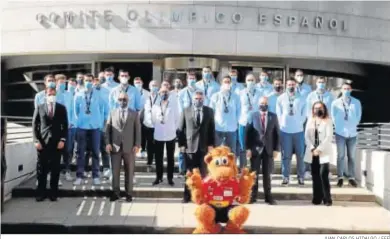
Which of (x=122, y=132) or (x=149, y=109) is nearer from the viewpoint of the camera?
(x=122, y=132)

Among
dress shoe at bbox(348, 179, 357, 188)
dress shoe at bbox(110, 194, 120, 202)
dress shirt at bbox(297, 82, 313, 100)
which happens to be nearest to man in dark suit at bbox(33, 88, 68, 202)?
dress shoe at bbox(110, 194, 120, 202)

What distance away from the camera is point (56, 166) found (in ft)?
24.3

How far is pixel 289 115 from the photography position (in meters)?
8.25

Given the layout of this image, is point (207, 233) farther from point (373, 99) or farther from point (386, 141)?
point (373, 99)

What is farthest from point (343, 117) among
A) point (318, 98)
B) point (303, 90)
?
point (303, 90)

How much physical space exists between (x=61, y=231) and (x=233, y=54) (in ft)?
30.1

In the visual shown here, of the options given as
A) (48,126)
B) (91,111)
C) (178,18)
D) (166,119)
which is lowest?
(48,126)

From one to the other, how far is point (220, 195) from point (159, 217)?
1191mm

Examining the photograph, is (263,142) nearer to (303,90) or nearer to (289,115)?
(289,115)

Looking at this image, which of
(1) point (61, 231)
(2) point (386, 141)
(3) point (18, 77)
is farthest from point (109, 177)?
(3) point (18, 77)

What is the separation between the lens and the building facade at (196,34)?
1404 centimetres

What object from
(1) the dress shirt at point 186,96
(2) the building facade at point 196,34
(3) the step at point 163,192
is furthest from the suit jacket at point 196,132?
(2) the building facade at point 196,34

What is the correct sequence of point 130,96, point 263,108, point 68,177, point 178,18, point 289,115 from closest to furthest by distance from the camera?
point 263,108 → point 289,115 → point 68,177 → point 130,96 → point 178,18

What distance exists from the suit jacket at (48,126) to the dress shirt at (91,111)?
61cm
